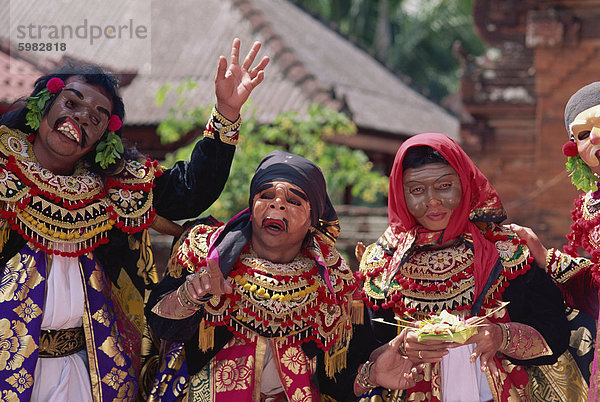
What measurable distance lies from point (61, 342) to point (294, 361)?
0.93 m

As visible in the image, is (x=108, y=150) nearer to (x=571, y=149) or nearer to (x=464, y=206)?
(x=464, y=206)

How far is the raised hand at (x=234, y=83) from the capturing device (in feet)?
11.3

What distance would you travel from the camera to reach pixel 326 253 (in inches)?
136

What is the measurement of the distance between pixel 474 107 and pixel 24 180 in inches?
352

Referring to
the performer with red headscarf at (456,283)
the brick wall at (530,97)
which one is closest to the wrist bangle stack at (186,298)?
the performer with red headscarf at (456,283)

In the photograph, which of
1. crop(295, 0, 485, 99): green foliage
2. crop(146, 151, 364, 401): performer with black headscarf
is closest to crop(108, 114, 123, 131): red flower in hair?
crop(146, 151, 364, 401): performer with black headscarf

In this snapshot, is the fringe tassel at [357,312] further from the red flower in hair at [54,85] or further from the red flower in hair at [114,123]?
the red flower in hair at [54,85]

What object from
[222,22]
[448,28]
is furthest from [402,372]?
[448,28]

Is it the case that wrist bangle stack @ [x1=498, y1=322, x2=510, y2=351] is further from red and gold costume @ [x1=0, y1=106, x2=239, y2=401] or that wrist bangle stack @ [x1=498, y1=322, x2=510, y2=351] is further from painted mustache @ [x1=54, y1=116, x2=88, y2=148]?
painted mustache @ [x1=54, y1=116, x2=88, y2=148]

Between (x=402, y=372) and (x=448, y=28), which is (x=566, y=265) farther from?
(x=448, y=28)

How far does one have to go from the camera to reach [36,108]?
343cm

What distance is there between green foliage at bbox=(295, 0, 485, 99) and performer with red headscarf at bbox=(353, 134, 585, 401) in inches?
911

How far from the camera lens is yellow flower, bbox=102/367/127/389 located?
3.36m

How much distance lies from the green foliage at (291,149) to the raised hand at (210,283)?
551cm
